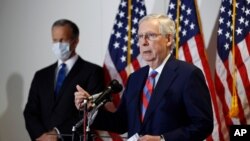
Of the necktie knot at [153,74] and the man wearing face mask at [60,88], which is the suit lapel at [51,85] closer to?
the man wearing face mask at [60,88]

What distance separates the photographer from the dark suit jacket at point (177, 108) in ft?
8.04

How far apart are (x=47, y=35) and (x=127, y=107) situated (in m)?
2.19

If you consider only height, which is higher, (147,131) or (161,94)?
(161,94)

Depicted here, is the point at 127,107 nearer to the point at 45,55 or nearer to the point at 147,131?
the point at 147,131

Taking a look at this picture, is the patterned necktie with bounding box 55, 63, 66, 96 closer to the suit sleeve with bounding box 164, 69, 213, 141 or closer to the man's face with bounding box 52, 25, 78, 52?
the man's face with bounding box 52, 25, 78, 52

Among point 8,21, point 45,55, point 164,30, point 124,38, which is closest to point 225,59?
point 124,38

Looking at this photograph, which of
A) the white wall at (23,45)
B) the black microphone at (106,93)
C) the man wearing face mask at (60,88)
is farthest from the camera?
the white wall at (23,45)

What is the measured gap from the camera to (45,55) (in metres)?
4.69

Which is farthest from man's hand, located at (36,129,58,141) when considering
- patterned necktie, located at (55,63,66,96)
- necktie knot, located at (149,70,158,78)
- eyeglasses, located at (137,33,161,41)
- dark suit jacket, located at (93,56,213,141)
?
eyeglasses, located at (137,33,161,41)

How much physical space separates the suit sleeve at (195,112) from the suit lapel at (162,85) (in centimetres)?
11

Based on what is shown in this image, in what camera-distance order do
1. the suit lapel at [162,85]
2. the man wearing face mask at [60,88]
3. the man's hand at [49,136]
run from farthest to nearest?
the man wearing face mask at [60,88] < the man's hand at [49,136] < the suit lapel at [162,85]

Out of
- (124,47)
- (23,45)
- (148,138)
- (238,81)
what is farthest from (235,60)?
(23,45)

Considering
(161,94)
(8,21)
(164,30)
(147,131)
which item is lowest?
(147,131)

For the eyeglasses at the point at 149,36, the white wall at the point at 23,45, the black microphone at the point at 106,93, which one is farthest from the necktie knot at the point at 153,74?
the white wall at the point at 23,45
